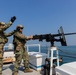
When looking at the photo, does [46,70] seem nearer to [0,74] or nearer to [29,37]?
[29,37]

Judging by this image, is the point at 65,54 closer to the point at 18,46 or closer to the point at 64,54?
the point at 64,54

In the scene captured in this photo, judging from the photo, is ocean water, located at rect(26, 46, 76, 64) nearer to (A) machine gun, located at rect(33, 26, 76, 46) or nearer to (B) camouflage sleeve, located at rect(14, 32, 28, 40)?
(A) machine gun, located at rect(33, 26, 76, 46)

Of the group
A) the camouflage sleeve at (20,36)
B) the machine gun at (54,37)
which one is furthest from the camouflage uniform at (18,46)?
the machine gun at (54,37)

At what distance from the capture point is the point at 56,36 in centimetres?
497

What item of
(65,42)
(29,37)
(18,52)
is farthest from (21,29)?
(65,42)

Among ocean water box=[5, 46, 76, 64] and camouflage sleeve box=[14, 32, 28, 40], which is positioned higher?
camouflage sleeve box=[14, 32, 28, 40]

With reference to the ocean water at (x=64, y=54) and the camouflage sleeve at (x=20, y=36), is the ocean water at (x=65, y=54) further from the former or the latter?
the camouflage sleeve at (x=20, y=36)

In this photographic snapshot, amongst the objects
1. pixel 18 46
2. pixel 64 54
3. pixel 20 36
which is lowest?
pixel 64 54

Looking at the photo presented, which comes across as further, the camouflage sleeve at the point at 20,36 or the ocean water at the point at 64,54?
the camouflage sleeve at the point at 20,36

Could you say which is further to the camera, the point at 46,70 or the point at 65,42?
the point at 46,70

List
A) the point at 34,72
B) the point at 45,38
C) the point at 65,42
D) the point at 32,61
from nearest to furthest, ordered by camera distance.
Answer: the point at 65,42, the point at 45,38, the point at 34,72, the point at 32,61

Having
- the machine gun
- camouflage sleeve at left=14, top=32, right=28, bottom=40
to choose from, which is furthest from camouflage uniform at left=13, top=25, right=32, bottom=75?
the machine gun

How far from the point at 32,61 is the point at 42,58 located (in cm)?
54

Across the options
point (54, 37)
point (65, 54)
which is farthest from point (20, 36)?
point (65, 54)
